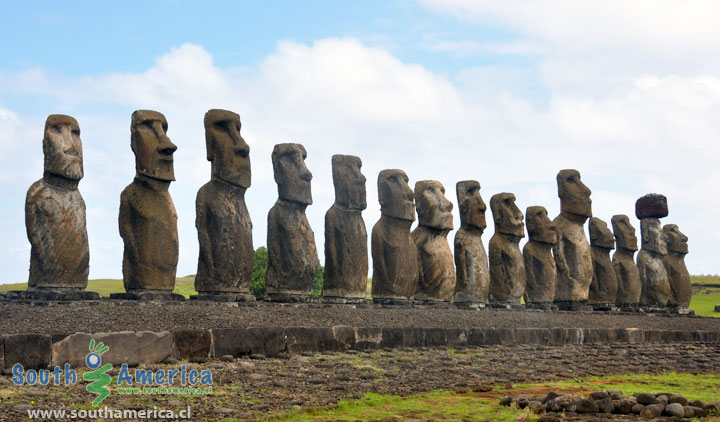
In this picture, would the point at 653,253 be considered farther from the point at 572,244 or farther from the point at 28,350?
the point at 28,350

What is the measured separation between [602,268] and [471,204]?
20.7 ft

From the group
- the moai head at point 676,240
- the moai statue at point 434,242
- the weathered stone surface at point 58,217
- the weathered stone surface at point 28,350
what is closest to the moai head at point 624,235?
the moai head at point 676,240

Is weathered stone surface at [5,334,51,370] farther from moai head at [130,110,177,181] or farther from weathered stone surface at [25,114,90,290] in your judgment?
moai head at [130,110,177,181]

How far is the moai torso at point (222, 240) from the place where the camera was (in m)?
13.4

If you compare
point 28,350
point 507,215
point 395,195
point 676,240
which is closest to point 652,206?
point 676,240

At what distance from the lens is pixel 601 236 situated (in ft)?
78.4

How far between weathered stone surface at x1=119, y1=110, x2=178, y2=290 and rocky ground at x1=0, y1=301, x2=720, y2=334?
0.76 meters

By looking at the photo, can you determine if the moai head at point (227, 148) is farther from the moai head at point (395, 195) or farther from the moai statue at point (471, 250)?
the moai statue at point (471, 250)

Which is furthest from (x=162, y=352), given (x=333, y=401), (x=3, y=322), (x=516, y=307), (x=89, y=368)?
(x=516, y=307)

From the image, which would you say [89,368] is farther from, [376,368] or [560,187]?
[560,187]

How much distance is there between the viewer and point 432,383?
9.77 meters

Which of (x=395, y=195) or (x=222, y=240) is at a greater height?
(x=395, y=195)

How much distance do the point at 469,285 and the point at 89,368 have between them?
11408mm

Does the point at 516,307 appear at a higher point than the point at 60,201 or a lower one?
lower
